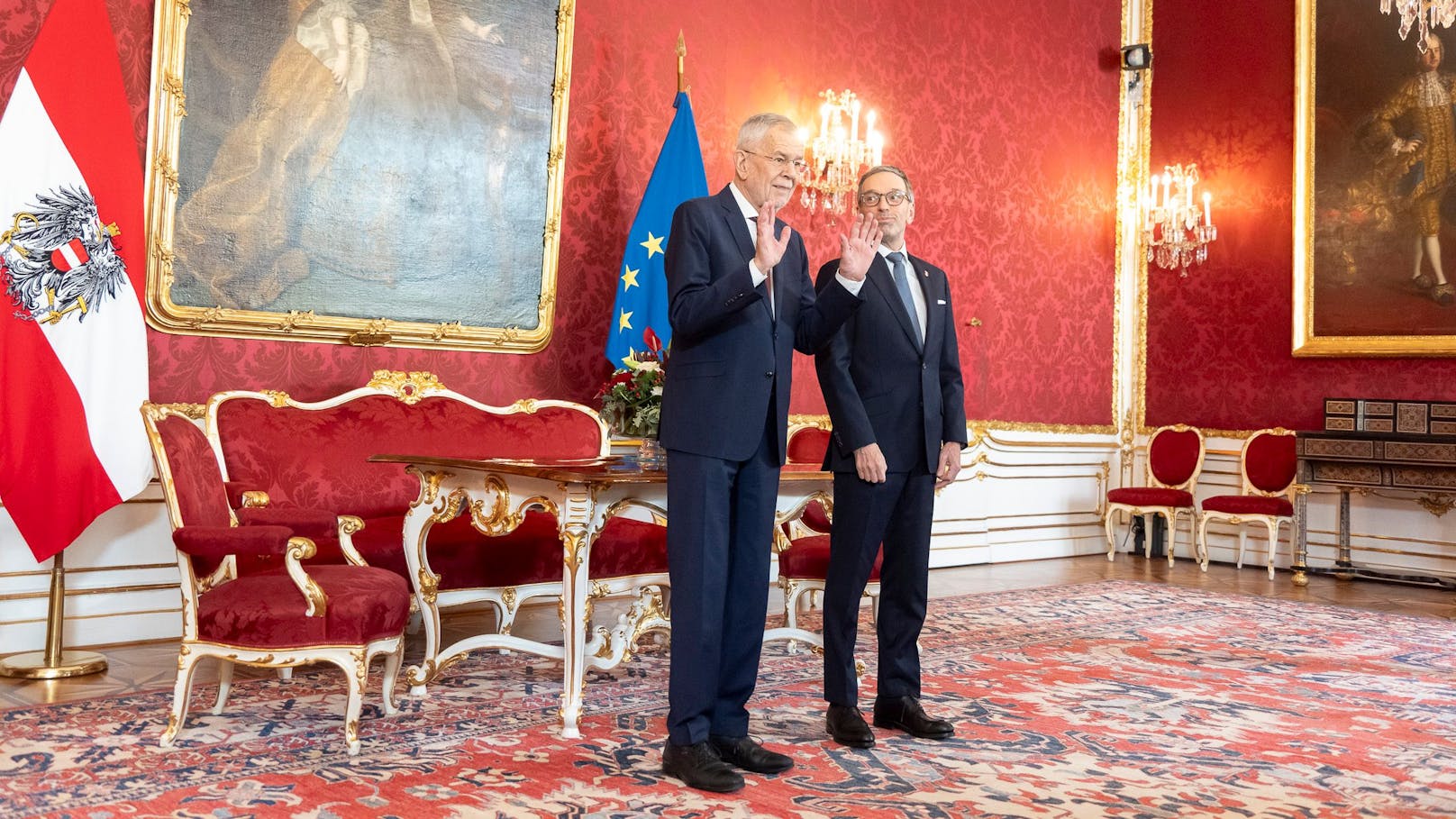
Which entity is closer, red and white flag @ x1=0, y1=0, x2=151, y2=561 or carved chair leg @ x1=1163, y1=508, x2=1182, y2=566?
red and white flag @ x1=0, y1=0, x2=151, y2=561

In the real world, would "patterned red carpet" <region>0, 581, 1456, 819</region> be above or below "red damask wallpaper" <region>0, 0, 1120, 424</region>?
below

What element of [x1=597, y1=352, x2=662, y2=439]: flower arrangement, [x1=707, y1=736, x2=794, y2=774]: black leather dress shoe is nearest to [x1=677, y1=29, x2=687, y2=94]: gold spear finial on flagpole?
[x1=597, y1=352, x2=662, y2=439]: flower arrangement

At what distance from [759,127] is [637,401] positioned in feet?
4.08

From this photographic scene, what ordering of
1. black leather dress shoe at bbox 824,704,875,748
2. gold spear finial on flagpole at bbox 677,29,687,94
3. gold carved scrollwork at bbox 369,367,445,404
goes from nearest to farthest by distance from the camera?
black leather dress shoe at bbox 824,704,875,748 → gold carved scrollwork at bbox 369,367,445,404 → gold spear finial on flagpole at bbox 677,29,687,94

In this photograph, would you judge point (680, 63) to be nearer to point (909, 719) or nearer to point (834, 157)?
point (834, 157)

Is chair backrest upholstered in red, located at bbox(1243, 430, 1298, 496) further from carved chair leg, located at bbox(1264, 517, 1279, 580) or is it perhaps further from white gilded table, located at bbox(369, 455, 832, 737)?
white gilded table, located at bbox(369, 455, 832, 737)

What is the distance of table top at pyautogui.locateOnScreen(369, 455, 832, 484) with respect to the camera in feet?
10.9

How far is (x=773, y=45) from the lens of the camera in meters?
6.98

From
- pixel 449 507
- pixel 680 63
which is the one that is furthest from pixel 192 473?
pixel 680 63

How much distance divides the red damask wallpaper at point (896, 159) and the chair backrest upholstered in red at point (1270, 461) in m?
1.28

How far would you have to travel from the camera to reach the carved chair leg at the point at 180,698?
10.3 ft

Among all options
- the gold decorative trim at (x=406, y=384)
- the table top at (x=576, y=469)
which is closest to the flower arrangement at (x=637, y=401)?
the table top at (x=576, y=469)

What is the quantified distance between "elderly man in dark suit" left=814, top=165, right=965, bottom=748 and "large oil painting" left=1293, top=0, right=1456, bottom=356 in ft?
18.9

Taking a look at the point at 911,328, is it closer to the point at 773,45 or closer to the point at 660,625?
the point at 660,625
